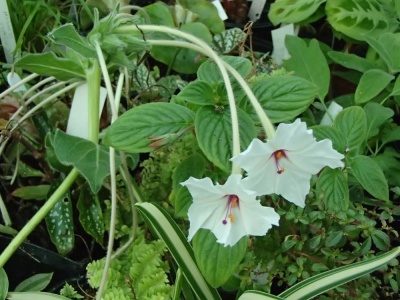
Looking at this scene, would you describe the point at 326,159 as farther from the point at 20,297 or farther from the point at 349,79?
the point at 349,79

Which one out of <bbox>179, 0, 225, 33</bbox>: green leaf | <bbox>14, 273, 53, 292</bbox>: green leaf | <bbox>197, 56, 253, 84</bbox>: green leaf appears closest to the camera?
<bbox>197, 56, 253, 84</bbox>: green leaf

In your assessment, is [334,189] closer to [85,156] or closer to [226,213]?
[226,213]

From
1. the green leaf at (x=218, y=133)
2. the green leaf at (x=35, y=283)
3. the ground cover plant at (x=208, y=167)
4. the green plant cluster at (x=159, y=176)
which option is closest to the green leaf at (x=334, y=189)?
the ground cover plant at (x=208, y=167)

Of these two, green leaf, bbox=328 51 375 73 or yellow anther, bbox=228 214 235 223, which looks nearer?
yellow anther, bbox=228 214 235 223

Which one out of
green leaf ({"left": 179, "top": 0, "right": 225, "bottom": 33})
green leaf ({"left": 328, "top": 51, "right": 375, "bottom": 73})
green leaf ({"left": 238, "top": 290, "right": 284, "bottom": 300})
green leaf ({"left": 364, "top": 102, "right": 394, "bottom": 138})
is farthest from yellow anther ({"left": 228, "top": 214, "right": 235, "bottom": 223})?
green leaf ({"left": 179, "top": 0, "right": 225, "bottom": 33})

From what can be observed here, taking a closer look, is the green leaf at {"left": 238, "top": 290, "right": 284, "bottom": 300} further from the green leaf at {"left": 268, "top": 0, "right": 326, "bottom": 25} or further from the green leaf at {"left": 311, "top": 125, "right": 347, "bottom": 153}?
the green leaf at {"left": 268, "top": 0, "right": 326, "bottom": 25}

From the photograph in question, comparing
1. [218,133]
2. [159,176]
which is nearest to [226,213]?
[218,133]

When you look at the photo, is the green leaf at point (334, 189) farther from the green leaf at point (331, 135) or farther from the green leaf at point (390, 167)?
the green leaf at point (390, 167)
